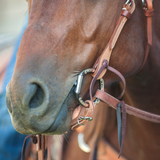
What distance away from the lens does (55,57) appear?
2.69ft

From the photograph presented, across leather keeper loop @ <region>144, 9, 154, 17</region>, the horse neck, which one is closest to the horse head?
leather keeper loop @ <region>144, 9, 154, 17</region>

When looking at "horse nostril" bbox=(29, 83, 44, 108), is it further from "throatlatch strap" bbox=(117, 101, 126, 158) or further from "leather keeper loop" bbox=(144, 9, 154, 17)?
"leather keeper loop" bbox=(144, 9, 154, 17)

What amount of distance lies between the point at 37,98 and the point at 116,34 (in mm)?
462

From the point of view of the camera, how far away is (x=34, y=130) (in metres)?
0.79

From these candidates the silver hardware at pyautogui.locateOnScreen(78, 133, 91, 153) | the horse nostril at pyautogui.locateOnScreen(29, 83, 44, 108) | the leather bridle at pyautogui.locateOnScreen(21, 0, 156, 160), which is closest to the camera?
the horse nostril at pyautogui.locateOnScreen(29, 83, 44, 108)

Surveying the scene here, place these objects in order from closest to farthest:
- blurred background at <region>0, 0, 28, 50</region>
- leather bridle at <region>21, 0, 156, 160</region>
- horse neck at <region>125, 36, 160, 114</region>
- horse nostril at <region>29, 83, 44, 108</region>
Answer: horse nostril at <region>29, 83, 44, 108</region>
leather bridle at <region>21, 0, 156, 160</region>
horse neck at <region>125, 36, 160, 114</region>
blurred background at <region>0, 0, 28, 50</region>

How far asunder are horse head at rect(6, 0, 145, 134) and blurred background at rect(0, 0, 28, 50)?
1530 millimetres

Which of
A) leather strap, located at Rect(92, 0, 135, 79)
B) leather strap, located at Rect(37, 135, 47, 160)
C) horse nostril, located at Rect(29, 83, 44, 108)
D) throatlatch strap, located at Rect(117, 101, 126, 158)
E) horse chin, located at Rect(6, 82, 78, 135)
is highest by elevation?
leather strap, located at Rect(92, 0, 135, 79)

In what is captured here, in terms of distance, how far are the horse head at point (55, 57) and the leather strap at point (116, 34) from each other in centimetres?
2

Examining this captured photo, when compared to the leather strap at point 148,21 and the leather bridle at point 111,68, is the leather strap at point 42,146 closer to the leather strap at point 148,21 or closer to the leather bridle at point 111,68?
the leather bridle at point 111,68

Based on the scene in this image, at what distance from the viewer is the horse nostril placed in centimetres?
76

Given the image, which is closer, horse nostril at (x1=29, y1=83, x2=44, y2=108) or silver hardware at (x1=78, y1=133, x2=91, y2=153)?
horse nostril at (x1=29, y1=83, x2=44, y2=108)

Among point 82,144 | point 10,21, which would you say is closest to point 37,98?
point 82,144

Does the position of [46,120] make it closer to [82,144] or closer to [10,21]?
[82,144]
